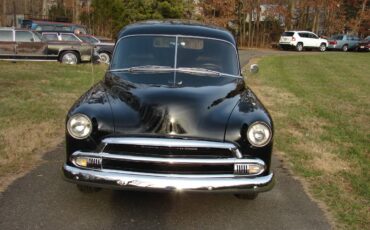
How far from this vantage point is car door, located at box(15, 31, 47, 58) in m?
18.4

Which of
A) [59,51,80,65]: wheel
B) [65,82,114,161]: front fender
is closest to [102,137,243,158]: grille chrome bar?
[65,82,114,161]: front fender

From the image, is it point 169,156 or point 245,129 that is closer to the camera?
point 169,156

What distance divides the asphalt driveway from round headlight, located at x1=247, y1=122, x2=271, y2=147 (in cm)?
80

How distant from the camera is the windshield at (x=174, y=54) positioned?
18.0ft

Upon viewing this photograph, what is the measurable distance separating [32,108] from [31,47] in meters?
10.0

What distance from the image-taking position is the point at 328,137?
7.68 m

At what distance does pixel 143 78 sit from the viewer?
16.5 ft

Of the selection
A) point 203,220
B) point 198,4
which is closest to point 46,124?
point 203,220

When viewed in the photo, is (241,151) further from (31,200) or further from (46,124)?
(46,124)

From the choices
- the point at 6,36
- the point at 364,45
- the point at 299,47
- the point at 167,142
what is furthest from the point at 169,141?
the point at 364,45

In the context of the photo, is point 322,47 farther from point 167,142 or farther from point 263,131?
point 167,142

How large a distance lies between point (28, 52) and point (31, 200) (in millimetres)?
15103

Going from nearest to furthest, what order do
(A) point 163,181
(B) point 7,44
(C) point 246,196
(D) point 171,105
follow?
(A) point 163,181
(D) point 171,105
(C) point 246,196
(B) point 7,44

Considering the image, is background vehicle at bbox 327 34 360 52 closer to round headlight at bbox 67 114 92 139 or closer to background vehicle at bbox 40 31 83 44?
background vehicle at bbox 40 31 83 44
